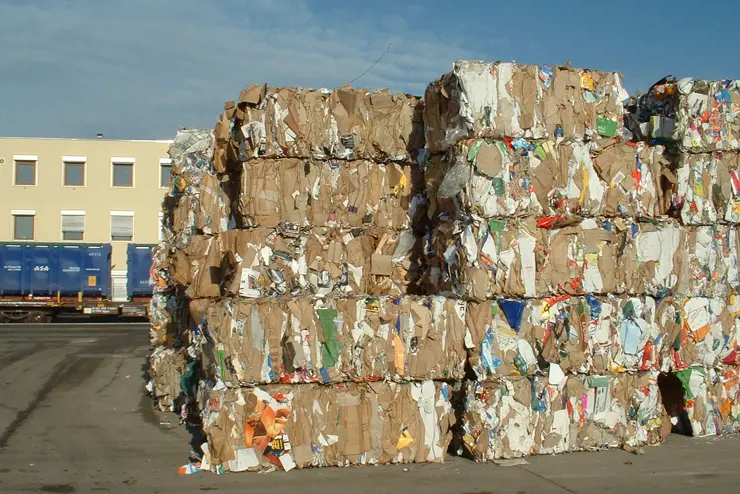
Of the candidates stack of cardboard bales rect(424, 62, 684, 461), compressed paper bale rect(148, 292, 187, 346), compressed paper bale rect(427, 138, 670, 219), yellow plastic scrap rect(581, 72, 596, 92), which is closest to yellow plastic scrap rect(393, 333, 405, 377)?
stack of cardboard bales rect(424, 62, 684, 461)

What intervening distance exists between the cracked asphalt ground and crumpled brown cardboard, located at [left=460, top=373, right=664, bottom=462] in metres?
0.16

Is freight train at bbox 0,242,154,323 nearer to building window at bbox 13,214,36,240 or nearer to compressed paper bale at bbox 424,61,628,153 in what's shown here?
building window at bbox 13,214,36,240

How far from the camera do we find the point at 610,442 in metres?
8.16

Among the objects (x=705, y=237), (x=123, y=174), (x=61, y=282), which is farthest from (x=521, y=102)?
(x=123, y=174)

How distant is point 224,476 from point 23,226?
1328 inches

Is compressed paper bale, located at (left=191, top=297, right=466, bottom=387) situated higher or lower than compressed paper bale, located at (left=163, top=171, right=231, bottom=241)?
lower

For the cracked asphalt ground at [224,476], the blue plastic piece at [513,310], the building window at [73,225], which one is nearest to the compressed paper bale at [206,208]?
the cracked asphalt ground at [224,476]

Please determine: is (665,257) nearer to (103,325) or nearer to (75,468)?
(75,468)

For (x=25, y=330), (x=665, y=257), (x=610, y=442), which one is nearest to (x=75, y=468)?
(x=610, y=442)

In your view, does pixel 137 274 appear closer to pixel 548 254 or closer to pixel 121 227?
pixel 121 227

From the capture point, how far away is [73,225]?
123ft

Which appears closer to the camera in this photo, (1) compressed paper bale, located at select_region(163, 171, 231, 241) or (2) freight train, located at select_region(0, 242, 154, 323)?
(1) compressed paper bale, located at select_region(163, 171, 231, 241)

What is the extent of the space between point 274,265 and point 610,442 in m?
3.91

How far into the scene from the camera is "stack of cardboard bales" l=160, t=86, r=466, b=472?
734 cm
